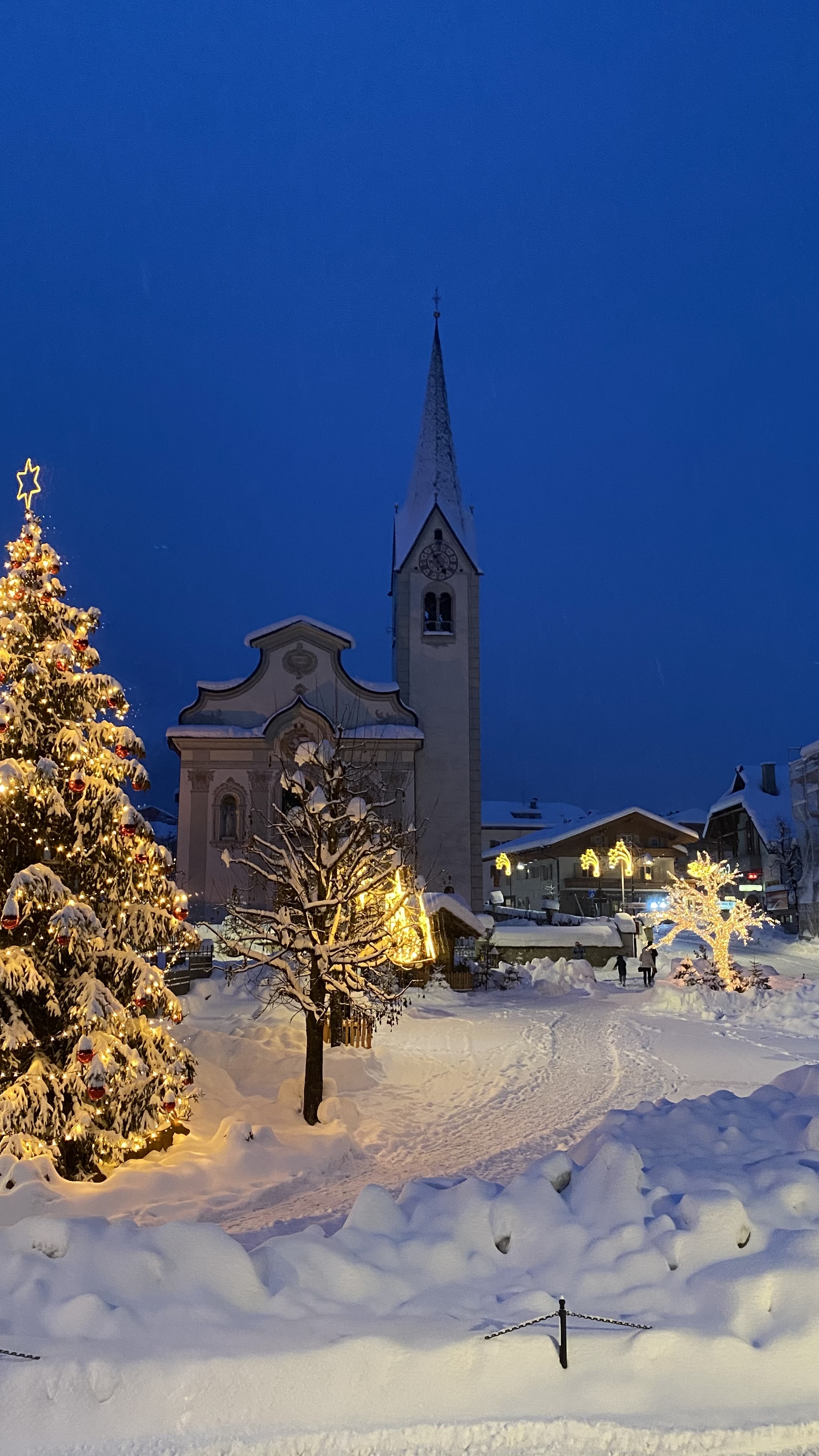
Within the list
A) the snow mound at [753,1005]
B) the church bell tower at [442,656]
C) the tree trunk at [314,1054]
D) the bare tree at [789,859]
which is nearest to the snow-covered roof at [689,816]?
the bare tree at [789,859]

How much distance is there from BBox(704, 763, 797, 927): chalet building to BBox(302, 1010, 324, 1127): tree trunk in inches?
1799

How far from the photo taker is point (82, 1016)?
9.58m

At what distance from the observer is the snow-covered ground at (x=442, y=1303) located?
4.87 metres

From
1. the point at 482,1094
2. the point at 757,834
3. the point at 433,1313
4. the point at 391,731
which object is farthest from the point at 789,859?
the point at 433,1313

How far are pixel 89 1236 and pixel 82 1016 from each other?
3.67m

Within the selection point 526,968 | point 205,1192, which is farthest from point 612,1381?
point 526,968

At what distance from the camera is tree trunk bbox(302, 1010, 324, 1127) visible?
12.8 meters

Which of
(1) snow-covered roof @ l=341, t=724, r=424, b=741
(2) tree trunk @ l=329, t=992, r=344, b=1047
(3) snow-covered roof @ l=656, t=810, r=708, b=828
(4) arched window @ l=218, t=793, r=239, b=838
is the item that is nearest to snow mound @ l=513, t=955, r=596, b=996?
(2) tree trunk @ l=329, t=992, r=344, b=1047

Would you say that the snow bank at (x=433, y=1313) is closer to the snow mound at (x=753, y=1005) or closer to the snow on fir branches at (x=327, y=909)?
the snow on fir branches at (x=327, y=909)

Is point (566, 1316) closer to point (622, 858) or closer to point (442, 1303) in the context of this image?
point (442, 1303)

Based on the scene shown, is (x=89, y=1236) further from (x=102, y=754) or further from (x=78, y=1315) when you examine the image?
(x=102, y=754)

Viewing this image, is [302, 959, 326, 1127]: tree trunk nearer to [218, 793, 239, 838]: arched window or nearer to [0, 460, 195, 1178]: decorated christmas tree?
[0, 460, 195, 1178]: decorated christmas tree

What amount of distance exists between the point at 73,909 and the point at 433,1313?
5.44 meters

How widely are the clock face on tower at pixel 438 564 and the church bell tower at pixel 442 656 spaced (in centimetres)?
4
